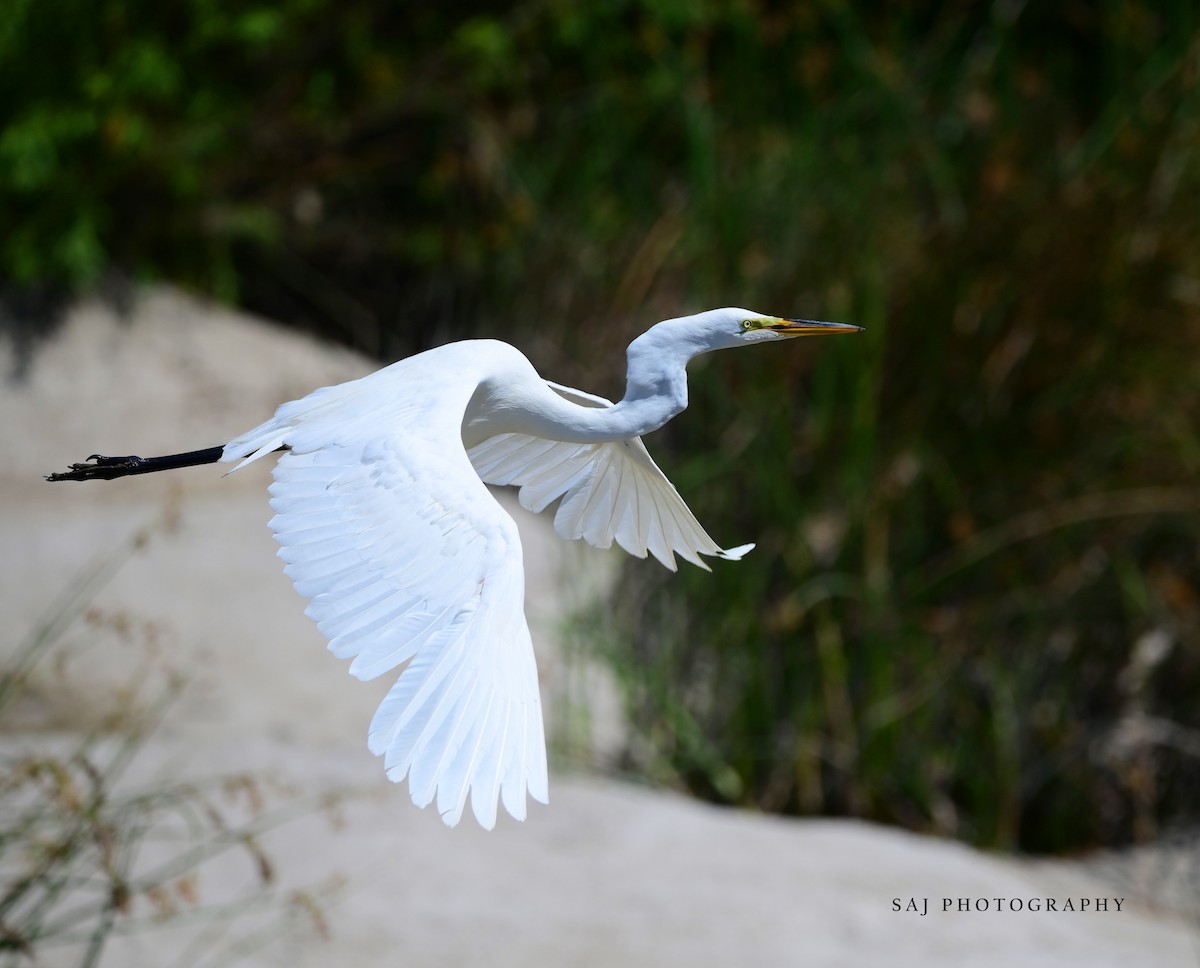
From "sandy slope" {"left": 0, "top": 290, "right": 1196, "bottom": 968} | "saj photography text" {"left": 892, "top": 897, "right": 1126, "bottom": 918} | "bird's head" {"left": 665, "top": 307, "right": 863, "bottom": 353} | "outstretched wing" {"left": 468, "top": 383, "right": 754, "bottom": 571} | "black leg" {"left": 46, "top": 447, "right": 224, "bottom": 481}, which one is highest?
"bird's head" {"left": 665, "top": 307, "right": 863, "bottom": 353}

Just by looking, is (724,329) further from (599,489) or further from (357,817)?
(357,817)

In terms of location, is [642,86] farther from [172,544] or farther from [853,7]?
[172,544]

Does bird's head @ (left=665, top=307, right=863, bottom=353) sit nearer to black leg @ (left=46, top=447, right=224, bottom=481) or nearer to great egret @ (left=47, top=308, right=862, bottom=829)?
great egret @ (left=47, top=308, right=862, bottom=829)

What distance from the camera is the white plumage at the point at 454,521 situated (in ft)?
5.54

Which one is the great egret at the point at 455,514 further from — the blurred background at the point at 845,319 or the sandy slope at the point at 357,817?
the blurred background at the point at 845,319

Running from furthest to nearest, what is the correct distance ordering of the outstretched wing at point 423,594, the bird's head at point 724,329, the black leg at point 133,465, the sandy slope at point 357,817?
the sandy slope at point 357,817, the black leg at point 133,465, the bird's head at point 724,329, the outstretched wing at point 423,594

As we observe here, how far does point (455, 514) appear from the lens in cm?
195

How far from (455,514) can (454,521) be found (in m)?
0.01

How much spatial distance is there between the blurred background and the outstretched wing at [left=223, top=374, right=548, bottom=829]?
242 cm

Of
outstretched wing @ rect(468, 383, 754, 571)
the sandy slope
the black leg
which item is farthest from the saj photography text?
the black leg

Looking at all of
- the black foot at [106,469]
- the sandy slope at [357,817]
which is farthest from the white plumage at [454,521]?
the sandy slope at [357,817]

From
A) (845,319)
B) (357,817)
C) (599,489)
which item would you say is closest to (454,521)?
(599,489)

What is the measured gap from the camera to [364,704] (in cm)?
499

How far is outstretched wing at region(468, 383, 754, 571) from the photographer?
251cm
